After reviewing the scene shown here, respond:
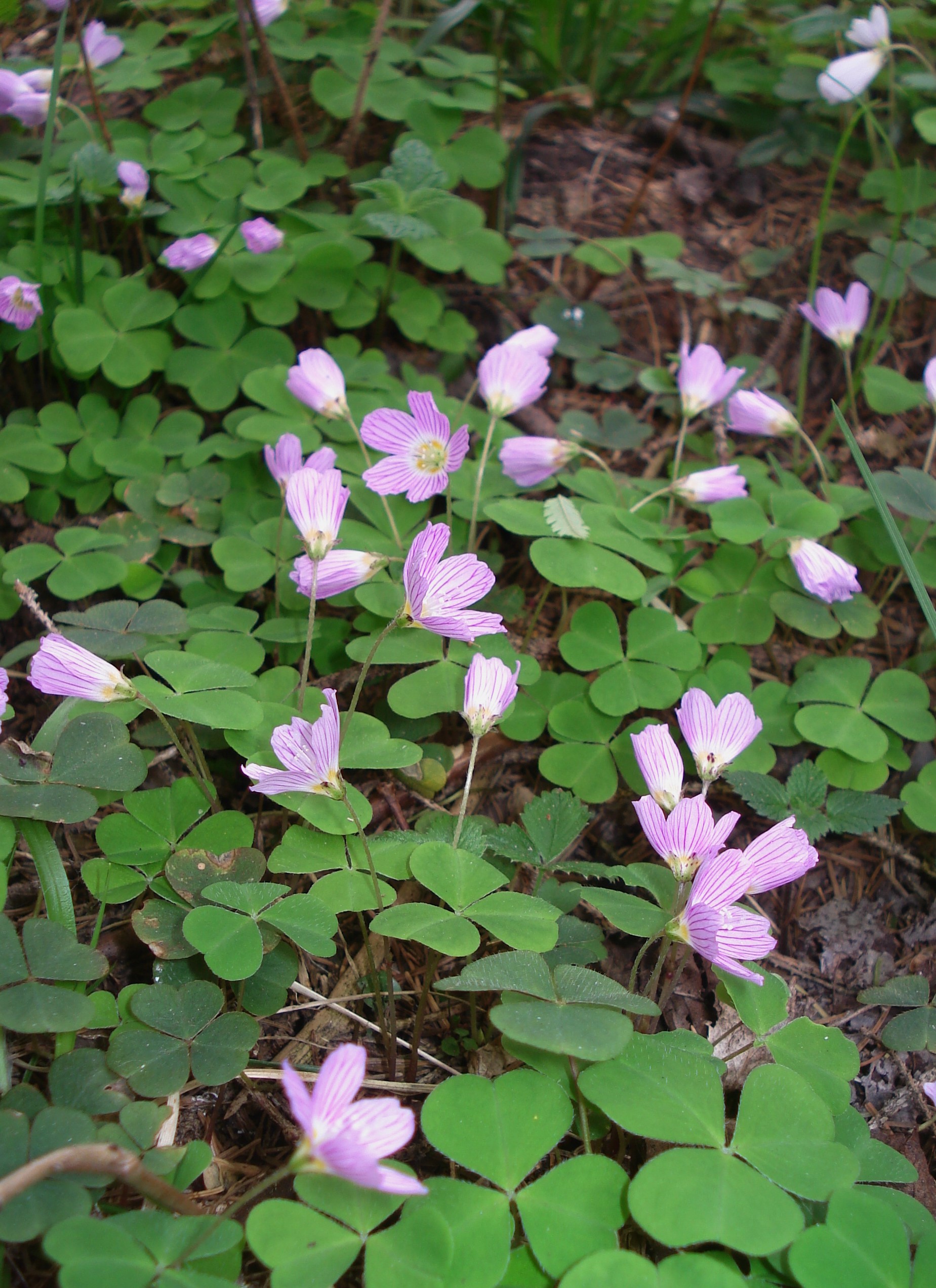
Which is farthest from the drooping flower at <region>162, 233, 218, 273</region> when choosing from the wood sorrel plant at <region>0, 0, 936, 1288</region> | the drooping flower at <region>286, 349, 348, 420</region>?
the drooping flower at <region>286, 349, 348, 420</region>

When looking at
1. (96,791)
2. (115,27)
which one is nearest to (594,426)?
(96,791)

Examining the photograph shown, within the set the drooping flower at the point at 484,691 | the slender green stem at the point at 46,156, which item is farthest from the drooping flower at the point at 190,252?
the drooping flower at the point at 484,691

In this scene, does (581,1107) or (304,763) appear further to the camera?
(304,763)

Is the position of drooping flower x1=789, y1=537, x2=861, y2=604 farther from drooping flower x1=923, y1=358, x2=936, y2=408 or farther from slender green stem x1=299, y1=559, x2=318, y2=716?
slender green stem x1=299, y1=559, x2=318, y2=716

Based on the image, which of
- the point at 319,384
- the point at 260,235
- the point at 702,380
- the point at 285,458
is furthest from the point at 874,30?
the point at 285,458

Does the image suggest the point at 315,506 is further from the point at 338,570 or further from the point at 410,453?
the point at 410,453

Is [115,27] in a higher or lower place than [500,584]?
higher

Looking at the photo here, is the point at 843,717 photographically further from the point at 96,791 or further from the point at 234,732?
the point at 96,791
